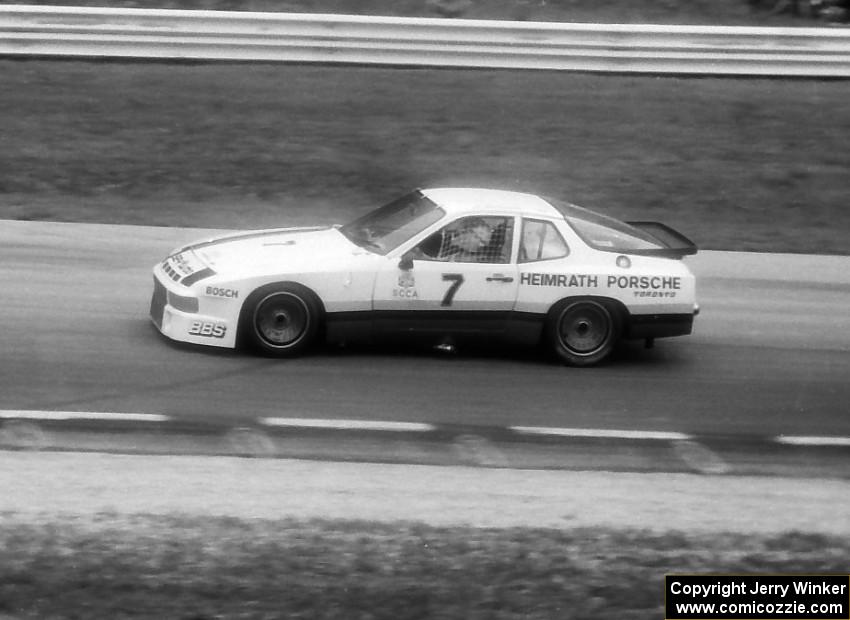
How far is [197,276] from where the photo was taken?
942cm

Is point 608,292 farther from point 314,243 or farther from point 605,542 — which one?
point 605,542

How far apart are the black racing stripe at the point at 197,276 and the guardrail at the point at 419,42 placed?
7384 millimetres

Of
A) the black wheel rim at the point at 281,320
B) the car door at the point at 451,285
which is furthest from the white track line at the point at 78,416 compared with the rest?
the car door at the point at 451,285

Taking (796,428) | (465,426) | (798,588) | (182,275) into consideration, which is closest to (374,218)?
(182,275)

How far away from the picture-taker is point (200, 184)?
14484mm

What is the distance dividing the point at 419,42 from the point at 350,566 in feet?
38.6

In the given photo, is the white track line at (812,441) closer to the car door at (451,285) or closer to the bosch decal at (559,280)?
the bosch decal at (559,280)

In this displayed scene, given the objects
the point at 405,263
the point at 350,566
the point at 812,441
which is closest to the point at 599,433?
the point at 812,441

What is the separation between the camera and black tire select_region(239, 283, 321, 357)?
9.39 meters

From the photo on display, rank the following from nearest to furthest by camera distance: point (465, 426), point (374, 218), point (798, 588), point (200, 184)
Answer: point (798, 588)
point (465, 426)
point (374, 218)
point (200, 184)

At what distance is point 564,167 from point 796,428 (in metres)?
6.83

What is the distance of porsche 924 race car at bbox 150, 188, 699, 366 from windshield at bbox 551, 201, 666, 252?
12 millimetres

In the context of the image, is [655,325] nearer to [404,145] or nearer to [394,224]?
[394,224]

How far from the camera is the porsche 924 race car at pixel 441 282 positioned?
9430 mm
